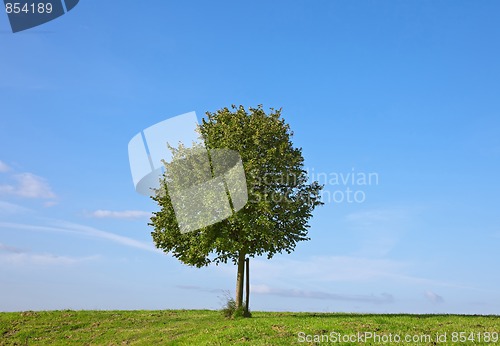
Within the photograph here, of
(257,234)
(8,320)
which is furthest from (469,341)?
(8,320)

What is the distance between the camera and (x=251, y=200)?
39.3m

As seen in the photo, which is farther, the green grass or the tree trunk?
the tree trunk

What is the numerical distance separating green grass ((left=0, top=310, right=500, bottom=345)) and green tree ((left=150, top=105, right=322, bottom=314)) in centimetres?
535

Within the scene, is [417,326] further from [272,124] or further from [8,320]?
[8,320]

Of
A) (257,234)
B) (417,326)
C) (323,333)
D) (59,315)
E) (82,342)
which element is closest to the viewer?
(323,333)

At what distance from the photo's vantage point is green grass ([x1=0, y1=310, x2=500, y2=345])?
27.6 m

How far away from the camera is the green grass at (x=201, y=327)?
90.5ft

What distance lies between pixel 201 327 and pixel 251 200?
9.91m

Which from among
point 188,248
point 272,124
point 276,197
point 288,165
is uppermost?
point 272,124

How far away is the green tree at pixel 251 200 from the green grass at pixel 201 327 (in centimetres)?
535

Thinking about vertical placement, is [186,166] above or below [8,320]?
above

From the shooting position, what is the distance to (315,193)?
43.0m

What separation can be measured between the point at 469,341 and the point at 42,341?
29.2 meters

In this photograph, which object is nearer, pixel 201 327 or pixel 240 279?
pixel 201 327
